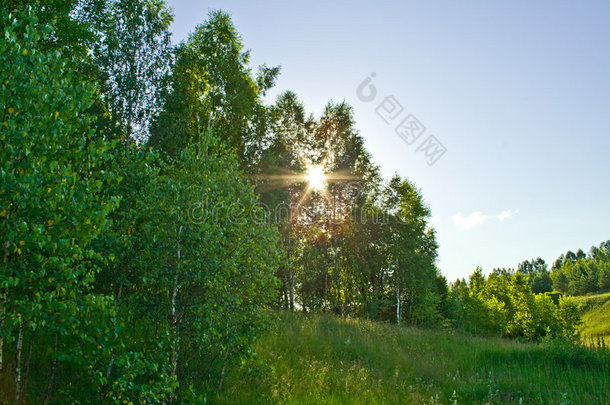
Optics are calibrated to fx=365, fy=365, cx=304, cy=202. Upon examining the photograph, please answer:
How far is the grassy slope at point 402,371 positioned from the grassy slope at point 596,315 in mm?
64996

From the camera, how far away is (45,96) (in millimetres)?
4535

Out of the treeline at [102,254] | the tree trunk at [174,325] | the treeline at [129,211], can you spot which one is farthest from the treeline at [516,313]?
the tree trunk at [174,325]

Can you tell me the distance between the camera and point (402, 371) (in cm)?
1135

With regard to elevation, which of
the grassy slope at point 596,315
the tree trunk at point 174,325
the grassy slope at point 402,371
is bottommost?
the grassy slope at point 596,315

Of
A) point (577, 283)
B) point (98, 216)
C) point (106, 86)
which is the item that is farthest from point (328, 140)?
point (577, 283)

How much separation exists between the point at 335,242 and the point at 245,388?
18.3 metres

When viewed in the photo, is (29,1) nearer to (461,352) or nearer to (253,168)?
(253,168)

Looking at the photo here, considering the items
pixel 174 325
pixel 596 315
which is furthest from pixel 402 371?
pixel 596 315

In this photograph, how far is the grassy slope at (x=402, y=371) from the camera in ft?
28.9

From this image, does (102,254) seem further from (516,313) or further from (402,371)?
(516,313)

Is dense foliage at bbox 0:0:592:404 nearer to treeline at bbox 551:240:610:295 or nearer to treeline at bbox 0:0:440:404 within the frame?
treeline at bbox 0:0:440:404

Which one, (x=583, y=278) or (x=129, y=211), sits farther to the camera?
(x=583, y=278)

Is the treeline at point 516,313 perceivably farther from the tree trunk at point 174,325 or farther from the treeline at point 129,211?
the tree trunk at point 174,325

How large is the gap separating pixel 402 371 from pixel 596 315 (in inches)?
3496
